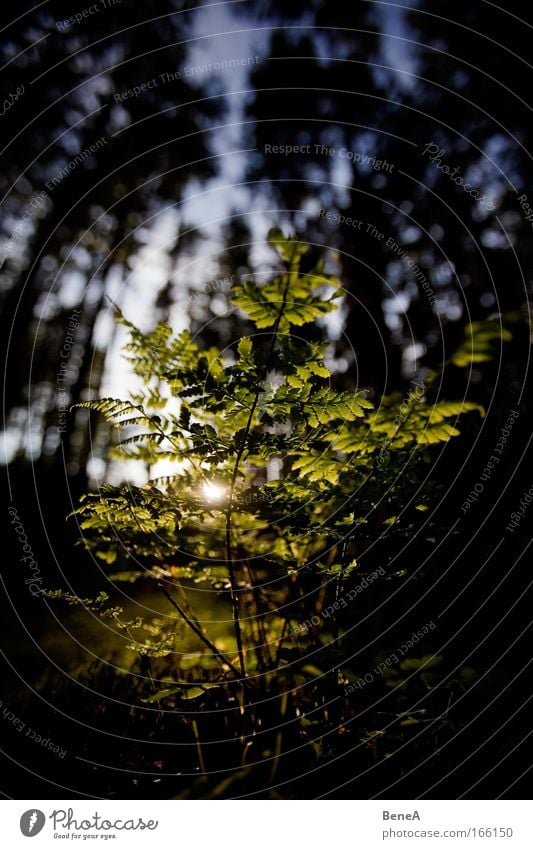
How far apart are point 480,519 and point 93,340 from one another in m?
9.65

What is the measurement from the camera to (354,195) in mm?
4781

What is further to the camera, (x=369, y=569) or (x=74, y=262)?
(x=74, y=262)

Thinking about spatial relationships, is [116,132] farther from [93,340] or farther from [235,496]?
[235,496]

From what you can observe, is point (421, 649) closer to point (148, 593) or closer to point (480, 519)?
point (480, 519)

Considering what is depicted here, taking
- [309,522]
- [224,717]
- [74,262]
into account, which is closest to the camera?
[309,522]

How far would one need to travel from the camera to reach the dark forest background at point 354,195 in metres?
2.08

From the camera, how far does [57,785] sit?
6.73 feet

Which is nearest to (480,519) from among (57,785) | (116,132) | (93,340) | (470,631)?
(470,631)

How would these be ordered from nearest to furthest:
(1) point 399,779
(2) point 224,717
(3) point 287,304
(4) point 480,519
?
(3) point 287,304, (1) point 399,779, (2) point 224,717, (4) point 480,519

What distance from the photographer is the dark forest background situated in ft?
6.82

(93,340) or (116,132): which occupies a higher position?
(93,340)

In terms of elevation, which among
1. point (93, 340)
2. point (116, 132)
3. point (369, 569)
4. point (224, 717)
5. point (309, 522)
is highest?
point (93, 340)

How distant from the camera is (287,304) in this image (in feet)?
4.76

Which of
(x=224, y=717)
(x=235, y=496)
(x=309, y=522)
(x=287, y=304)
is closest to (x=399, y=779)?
(x=224, y=717)
